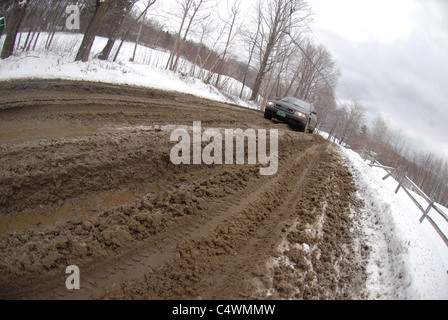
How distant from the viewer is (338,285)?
274 centimetres

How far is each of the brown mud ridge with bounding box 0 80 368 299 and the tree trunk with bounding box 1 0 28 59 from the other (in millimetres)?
6565

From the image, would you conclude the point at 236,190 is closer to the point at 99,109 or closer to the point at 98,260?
the point at 98,260

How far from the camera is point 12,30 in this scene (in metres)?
9.61

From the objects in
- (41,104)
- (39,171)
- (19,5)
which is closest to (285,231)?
(39,171)

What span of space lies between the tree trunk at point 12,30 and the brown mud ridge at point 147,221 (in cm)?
656

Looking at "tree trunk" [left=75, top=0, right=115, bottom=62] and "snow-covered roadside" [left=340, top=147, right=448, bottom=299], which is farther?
"tree trunk" [left=75, top=0, right=115, bottom=62]

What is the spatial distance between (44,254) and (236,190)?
9.15 ft
